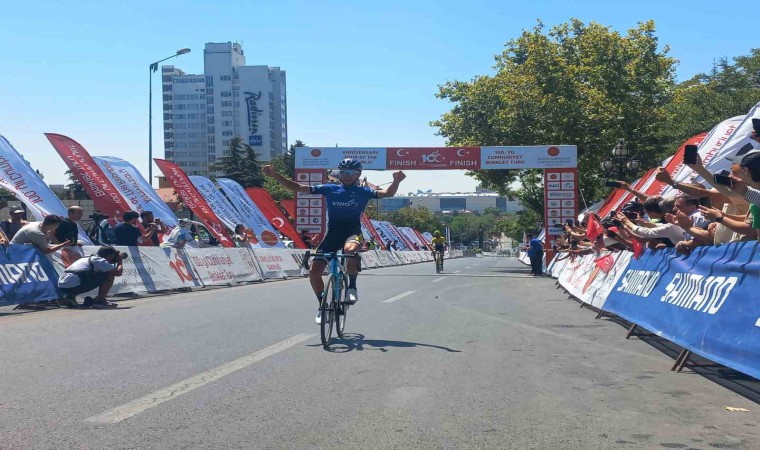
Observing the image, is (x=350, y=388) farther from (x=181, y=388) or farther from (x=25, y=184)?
(x=25, y=184)

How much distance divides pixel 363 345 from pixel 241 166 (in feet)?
310

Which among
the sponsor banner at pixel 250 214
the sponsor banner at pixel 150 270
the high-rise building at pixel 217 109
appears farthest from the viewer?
the high-rise building at pixel 217 109

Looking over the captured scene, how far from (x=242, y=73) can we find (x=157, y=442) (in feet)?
580

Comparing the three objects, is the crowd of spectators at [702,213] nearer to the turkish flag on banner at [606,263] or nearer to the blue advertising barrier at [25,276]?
the turkish flag on banner at [606,263]

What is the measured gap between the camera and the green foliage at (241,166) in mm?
98250

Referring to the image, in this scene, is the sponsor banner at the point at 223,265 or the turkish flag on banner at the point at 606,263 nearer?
the turkish flag on banner at the point at 606,263

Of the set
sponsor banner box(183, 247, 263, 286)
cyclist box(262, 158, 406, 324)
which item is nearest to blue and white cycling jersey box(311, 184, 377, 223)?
cyclist box(262, 158, 406, 324)

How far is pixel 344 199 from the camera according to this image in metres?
8.38

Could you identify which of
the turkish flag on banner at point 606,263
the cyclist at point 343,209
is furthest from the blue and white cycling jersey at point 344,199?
the turkish flag on banner at point 606,263

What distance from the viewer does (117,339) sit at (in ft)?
28.5

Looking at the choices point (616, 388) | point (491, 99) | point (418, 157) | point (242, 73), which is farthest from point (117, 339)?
point (242, 73)

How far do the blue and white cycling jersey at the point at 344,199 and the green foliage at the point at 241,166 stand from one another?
90.4 metres

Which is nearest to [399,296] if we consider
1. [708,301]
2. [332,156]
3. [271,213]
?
[708,301]

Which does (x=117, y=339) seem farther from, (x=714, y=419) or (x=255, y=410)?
(x=714, y=419)
